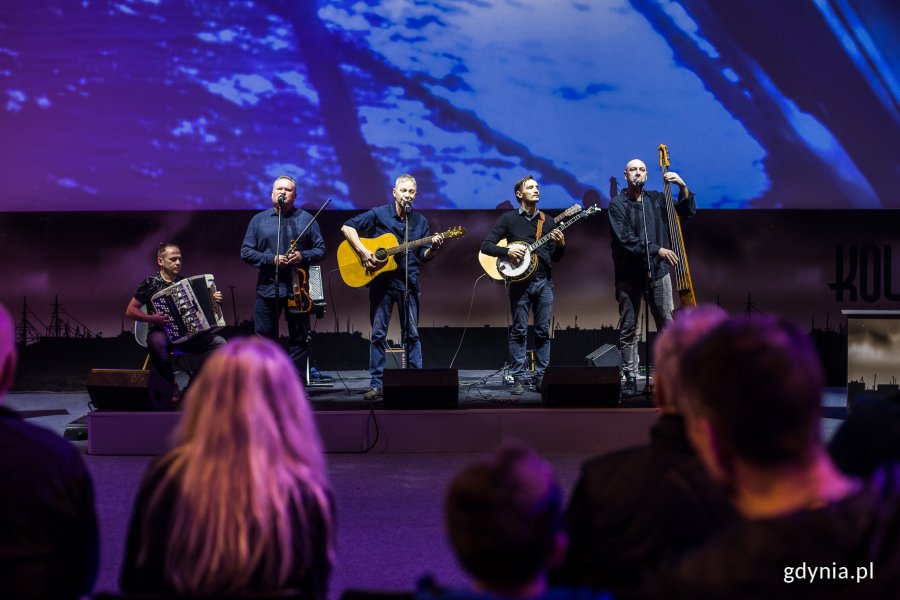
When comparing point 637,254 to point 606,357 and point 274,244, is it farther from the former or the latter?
point 274,244

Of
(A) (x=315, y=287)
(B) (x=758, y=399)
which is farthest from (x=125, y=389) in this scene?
(B) (x=758, y=399)

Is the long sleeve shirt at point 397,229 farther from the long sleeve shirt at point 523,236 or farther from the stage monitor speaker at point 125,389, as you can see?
the stage monitor speaker at point 125,389

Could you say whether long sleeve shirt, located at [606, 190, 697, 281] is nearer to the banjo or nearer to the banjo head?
the banjo

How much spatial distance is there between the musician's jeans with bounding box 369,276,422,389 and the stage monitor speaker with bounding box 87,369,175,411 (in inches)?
64.1

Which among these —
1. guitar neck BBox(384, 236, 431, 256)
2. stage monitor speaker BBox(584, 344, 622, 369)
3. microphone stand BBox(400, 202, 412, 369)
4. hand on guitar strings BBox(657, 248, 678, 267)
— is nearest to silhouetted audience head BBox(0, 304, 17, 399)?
microphone stand BBox(400, 202, 412, 369)

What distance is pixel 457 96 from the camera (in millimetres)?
7633

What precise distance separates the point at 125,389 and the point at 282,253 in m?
1.75

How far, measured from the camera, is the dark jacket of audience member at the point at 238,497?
1.66 m

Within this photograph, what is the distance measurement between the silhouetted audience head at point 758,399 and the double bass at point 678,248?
4998mm

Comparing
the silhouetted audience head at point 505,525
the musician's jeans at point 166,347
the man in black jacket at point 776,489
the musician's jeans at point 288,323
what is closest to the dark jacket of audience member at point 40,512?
the silhouetted audience head at point 505,525

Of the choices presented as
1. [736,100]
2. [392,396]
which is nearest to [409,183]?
[392,396]

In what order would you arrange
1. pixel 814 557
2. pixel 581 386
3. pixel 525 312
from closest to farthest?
pixel 814 557 < pixel 581 386 < pixel 525 312

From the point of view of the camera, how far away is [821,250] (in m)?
7.99

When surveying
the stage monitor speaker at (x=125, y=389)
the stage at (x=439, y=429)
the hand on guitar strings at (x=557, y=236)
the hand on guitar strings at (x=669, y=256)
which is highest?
the hand on guitar strings at (x=557, y=236)
